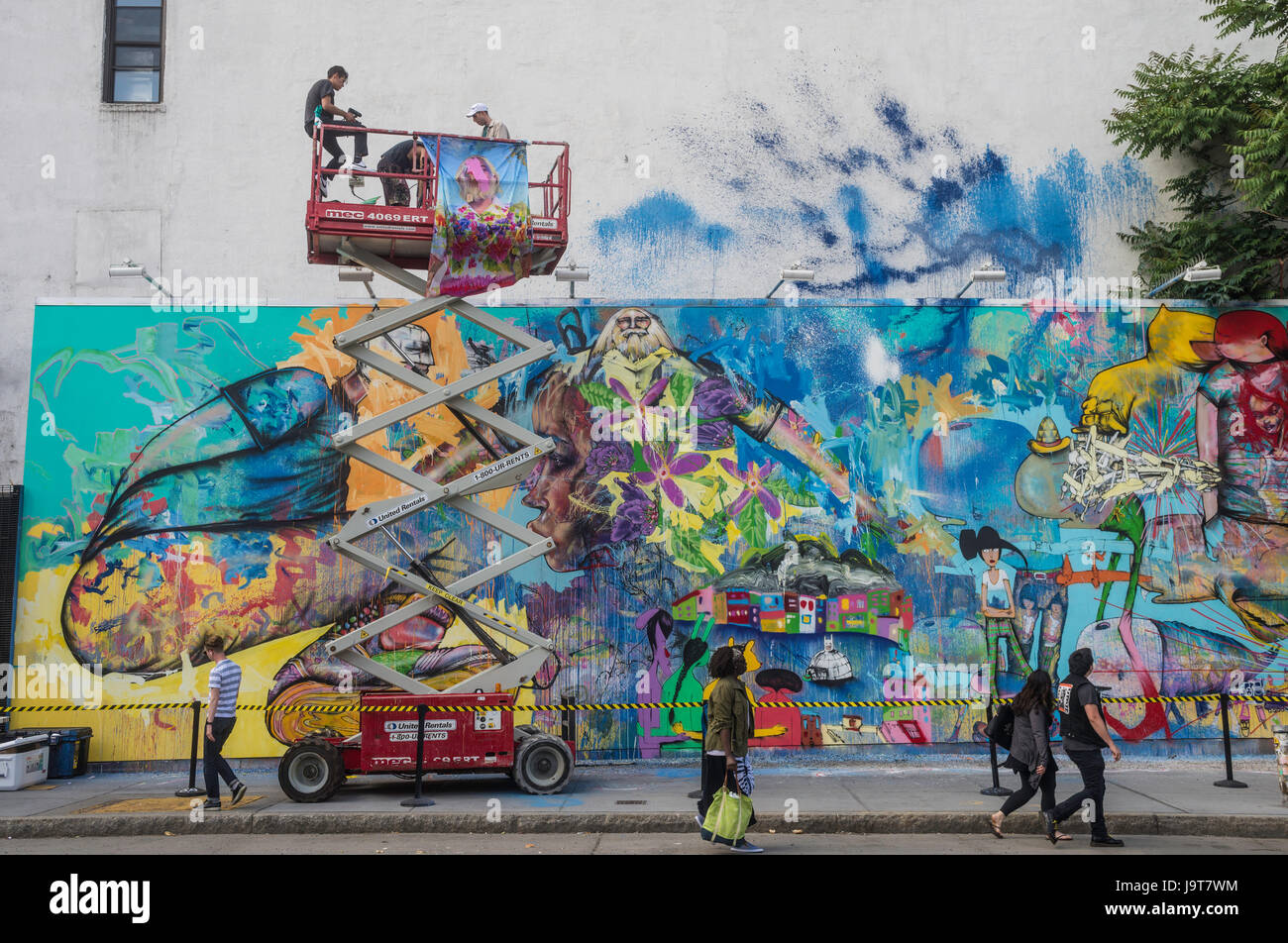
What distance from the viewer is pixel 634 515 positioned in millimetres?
14391

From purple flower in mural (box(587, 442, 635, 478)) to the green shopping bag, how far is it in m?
6.14

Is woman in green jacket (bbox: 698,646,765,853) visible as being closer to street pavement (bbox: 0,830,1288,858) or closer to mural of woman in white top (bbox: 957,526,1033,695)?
street pavement (bbox: 0,830,1288,858)

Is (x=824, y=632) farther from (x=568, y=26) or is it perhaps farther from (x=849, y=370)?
(x=568, y=26)

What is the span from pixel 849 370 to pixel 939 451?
1.66 metres

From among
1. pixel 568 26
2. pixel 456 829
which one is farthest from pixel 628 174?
pixel 456 829

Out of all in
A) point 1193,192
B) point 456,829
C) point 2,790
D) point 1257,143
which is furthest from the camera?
point 1193,192

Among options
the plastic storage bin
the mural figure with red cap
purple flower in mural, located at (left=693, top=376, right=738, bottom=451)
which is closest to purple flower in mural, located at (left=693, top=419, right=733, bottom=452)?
purple flower in mural, located at (left=693, top=376, right=738, bottom=451)

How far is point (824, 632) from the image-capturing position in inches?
560

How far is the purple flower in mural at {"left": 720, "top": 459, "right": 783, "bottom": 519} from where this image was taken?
14.4m

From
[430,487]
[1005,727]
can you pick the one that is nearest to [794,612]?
[1005,727]

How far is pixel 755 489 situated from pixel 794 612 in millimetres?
1731

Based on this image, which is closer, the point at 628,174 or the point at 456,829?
the point at 456,829

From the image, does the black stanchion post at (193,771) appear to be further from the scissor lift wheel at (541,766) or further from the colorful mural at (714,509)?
the scissor lift wheel at (541,766)

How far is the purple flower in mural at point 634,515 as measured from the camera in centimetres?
1435
